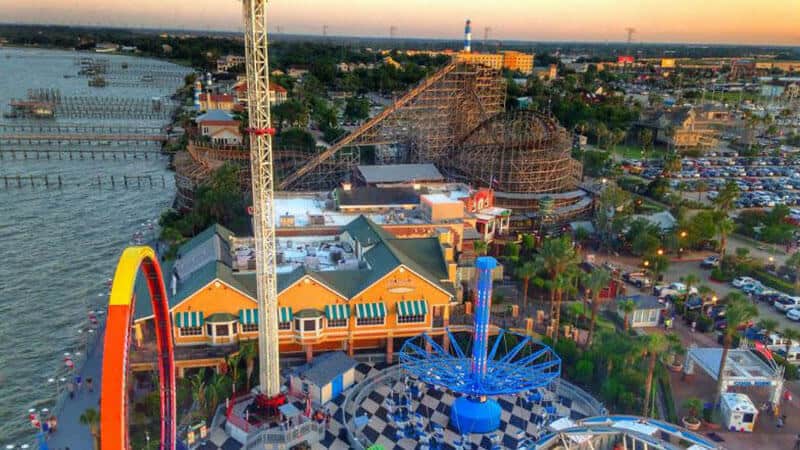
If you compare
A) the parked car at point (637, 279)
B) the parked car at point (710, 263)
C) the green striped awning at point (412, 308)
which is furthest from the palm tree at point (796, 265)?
the green striped awning at point (412, 308)

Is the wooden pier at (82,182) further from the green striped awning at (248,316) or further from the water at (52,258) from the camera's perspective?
the green striped awning at (248,316)

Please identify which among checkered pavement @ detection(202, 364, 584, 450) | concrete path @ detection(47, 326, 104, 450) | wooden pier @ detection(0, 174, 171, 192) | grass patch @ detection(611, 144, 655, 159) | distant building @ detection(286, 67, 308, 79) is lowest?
concrete path @ detection(47, 326, 104, 450)

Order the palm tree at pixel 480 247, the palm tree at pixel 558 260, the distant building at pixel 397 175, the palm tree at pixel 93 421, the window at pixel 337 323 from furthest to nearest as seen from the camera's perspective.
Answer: the distant building at pixel 397 175 < the palm tree at pixel 480 247 < the palm tree at pixel 558 260 < the window at pixel 337 323 < the palm tree at pixel 93 421

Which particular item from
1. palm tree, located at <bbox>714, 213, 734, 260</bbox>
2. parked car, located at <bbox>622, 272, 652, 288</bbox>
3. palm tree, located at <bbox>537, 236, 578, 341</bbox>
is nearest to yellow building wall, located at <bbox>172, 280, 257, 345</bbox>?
palm tree, located at <bbox>537, 236, 578, 341</bbox>

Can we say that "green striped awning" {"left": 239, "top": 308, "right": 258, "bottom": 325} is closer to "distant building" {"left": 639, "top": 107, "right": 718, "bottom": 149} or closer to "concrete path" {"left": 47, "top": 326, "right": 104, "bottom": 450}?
"concrete path" {"left": 47, "top": 326, "right": 104, "bottom": 450}

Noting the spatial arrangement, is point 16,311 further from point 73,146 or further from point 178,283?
point 73,146

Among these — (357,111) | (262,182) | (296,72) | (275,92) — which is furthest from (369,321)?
(296,72)
